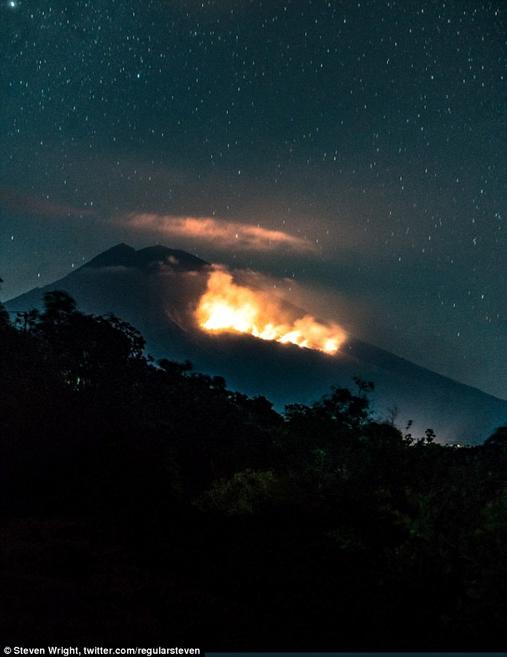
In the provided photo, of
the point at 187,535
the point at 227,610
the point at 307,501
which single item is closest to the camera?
the point at 227,610

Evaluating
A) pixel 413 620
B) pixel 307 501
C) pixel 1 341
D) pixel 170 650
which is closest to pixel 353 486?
pixel 307 501

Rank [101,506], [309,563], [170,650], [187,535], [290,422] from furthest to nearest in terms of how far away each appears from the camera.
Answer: [290,422], [101,506], [187,535], [309,563], [170,650]

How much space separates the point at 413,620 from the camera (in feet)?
20.9

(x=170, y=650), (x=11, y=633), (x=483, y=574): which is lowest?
(x=11, y=633)

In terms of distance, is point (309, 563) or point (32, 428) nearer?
point (309, 563)

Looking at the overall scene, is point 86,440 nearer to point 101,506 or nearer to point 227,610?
point 101,506

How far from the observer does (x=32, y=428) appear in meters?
14.8

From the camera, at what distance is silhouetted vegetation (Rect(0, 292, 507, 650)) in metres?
5.99

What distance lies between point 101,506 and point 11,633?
630 cm

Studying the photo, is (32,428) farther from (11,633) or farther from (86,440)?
(11,633)

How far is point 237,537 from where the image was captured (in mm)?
9477

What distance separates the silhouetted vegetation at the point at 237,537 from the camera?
5992 mm

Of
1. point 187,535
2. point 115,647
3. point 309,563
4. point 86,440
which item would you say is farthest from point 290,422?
point 115,647

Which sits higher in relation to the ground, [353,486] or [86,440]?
[353,486]
